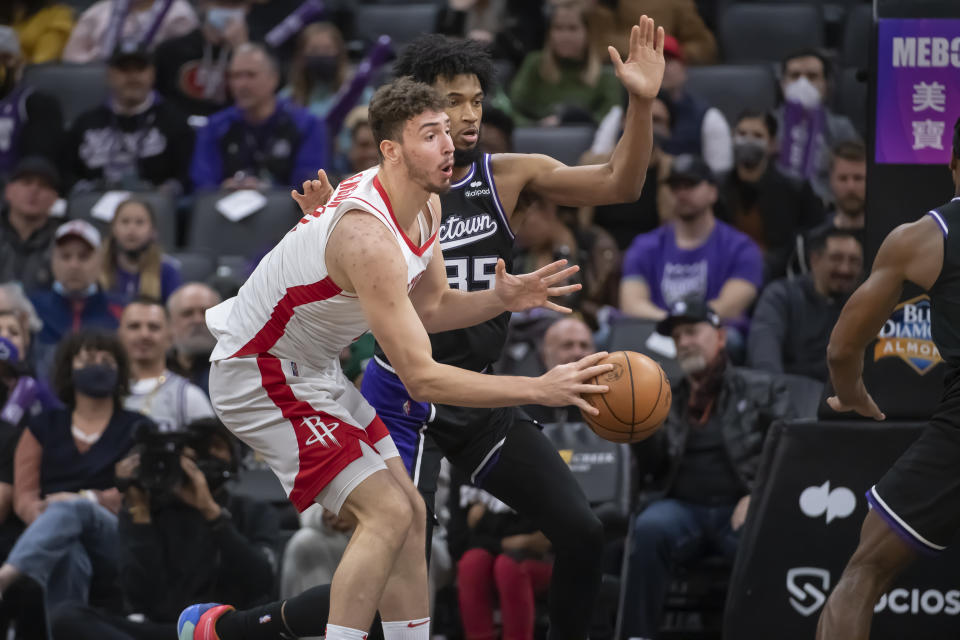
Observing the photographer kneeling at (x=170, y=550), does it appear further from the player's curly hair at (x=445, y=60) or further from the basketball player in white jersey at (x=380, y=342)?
the player's curly hair at (x=445, y=60)

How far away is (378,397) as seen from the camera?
5.80m

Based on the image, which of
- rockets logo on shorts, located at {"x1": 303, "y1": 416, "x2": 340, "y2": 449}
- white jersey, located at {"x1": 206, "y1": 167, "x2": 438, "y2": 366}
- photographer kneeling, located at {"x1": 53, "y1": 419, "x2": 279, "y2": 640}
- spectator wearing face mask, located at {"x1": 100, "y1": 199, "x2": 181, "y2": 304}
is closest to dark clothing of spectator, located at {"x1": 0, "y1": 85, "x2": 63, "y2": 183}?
spectator wearing face mask, located at {"x1": 100, "y1": 199, "x2": 181, "y2": 304}

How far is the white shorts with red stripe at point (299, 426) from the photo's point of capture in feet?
16.8

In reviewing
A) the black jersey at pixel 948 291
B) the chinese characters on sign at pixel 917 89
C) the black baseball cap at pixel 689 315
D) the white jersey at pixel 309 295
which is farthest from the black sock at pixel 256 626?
the chinese characters on sign at pixel 917 89

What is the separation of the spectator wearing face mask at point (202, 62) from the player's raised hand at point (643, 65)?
6.94m

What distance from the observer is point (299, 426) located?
5.18 m

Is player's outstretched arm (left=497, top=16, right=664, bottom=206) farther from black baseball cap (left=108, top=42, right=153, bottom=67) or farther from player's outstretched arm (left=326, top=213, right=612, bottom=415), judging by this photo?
black baseball cap (left=108, top=42, right=153, bottom=67)

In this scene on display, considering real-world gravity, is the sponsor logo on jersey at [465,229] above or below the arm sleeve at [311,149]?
below

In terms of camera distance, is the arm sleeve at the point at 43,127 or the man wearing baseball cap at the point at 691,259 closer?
the man wearing baseball cap at the point at 691,259

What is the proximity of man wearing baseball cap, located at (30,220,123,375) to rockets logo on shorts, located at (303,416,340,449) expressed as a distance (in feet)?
15.7

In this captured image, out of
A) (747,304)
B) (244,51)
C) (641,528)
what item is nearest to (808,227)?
(747,304)

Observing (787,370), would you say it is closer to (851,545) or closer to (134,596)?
(851,545)

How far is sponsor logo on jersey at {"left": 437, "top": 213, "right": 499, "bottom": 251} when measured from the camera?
582cm

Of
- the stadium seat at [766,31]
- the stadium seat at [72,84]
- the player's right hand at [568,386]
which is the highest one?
the stadium seat at [766,31]
